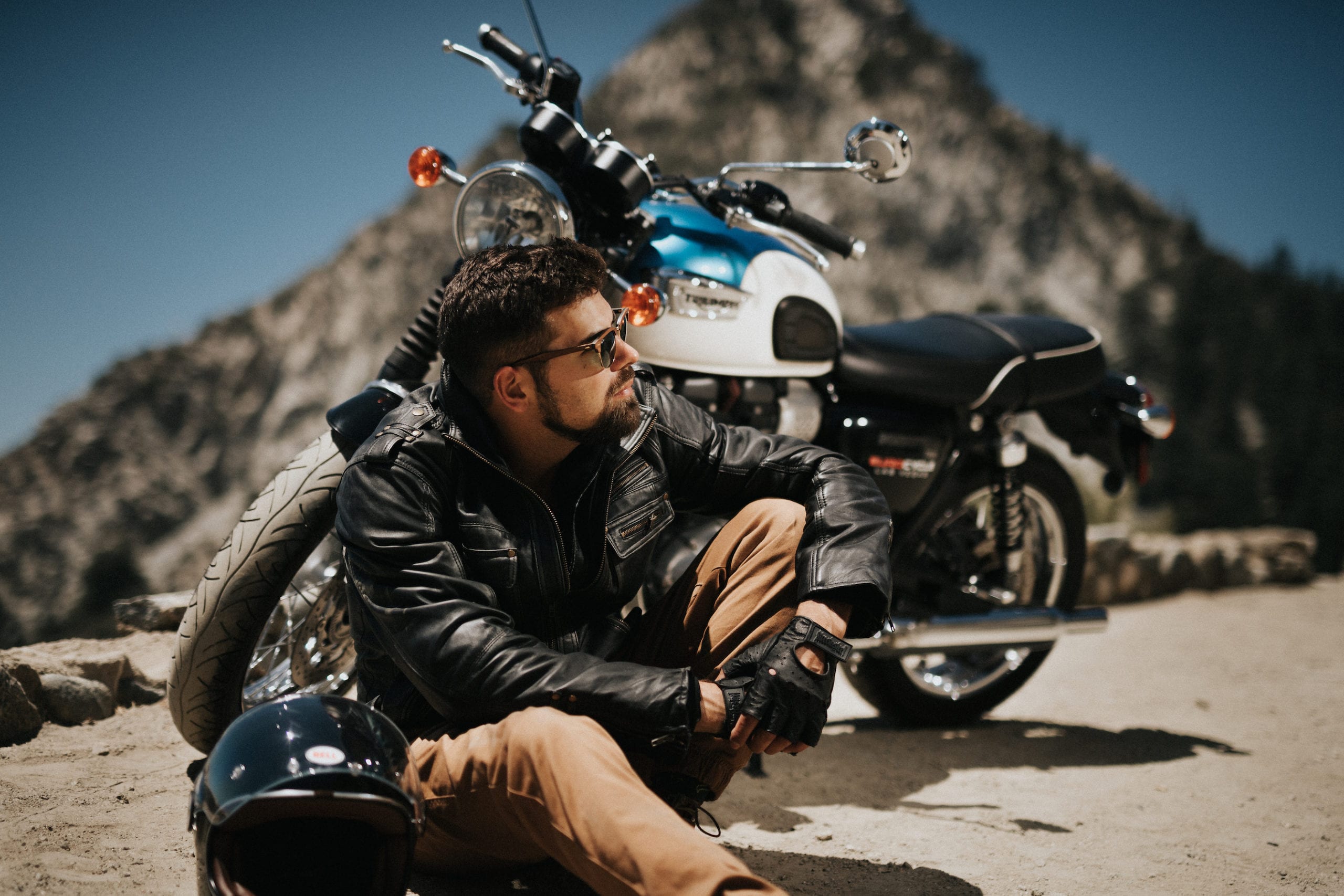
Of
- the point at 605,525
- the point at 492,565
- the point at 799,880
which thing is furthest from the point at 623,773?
the point at 799,880

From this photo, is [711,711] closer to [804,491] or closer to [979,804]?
[804,491]

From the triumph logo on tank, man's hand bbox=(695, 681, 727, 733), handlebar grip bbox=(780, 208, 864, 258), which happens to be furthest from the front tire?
the triumph logo on tank

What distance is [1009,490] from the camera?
3277 millimetres

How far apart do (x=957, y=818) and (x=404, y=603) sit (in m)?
1.65

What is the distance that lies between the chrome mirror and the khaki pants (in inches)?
39.2

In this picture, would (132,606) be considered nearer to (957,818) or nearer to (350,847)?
(350,847)

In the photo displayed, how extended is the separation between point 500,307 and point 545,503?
0.38m

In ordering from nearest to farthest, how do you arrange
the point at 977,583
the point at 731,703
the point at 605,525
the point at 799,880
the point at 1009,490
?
the point at 731,703
the point at 605,525
the point at 799,880
the point at 1009,490
the point at 977,583

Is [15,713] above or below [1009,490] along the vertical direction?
below

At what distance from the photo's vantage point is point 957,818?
8.79 feet

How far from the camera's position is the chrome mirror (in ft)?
8.82

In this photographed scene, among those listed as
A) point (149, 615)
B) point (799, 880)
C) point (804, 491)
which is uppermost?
point (804, 491)

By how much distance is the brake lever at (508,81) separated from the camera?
2729 millimetres

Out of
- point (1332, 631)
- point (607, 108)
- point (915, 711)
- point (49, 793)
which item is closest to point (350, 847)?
point (49, 793)
